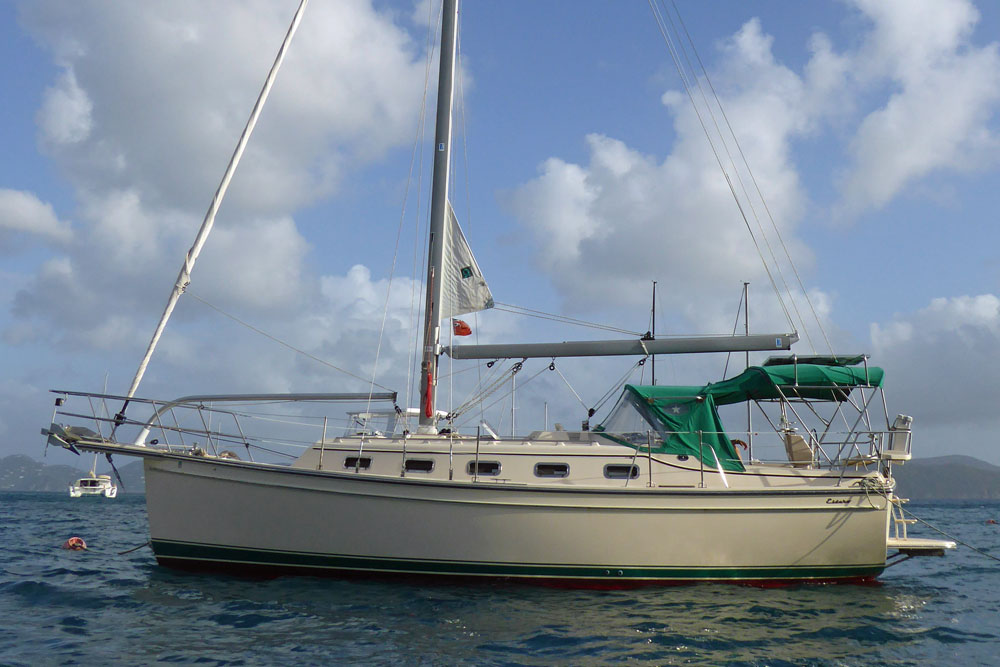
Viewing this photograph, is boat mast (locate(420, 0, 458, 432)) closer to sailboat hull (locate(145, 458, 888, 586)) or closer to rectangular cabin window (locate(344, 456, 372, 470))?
rectangular cabin window (locate(344, 456, 372, 470))

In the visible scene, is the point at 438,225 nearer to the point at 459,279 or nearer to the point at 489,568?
the point at 459,279

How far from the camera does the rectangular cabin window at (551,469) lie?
39.3 feet

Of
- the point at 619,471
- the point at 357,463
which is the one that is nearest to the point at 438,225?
the point at 357,463

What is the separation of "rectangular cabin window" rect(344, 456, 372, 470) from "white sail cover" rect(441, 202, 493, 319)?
3366 millimetres

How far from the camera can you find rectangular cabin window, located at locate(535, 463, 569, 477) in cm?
1198

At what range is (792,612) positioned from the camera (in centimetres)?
1034

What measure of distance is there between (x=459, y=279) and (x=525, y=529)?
5197 millimetres

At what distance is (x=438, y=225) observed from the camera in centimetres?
1412

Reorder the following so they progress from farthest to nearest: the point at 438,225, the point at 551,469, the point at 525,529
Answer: the point at 438,225, the point at 551,469, the point at 525,529

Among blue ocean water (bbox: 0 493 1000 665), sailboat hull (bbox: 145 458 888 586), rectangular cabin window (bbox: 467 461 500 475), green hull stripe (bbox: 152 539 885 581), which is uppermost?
rectangular cabin window (bbox: 467 461 500 475)

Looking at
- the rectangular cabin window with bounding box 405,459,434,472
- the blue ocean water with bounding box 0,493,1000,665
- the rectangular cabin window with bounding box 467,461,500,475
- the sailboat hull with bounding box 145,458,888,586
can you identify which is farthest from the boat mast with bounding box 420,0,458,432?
the blue ocean water with bounding box 0,493,1000,665

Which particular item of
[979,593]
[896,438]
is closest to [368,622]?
[896,438]

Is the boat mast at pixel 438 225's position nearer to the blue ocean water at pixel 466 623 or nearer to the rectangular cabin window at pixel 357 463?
the rectangular cabin window at pixel 357 463

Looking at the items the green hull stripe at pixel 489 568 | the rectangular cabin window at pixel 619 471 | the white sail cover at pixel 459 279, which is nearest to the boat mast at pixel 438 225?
the white sail cover at pixel 459 279
